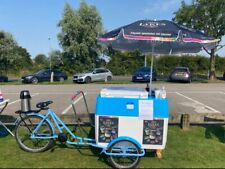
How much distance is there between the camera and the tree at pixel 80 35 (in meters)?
42.7

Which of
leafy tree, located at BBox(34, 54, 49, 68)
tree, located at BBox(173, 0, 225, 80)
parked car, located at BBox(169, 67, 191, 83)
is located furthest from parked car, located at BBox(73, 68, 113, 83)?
leafy tree, located at BBox(34, 54, 49, 68)

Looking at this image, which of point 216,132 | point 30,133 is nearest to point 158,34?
point 216,132

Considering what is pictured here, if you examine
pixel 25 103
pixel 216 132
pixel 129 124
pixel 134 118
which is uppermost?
pixel 25 103

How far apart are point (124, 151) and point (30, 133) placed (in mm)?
1909

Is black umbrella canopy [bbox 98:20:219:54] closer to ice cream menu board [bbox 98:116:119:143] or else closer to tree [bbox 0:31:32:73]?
ice cream menu board [bbox 98:116:119:143]

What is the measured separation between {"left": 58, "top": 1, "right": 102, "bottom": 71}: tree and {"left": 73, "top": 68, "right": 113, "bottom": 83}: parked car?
550 inches

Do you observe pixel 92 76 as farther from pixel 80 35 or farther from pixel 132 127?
pixel 132 127

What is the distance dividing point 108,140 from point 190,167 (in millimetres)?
1442

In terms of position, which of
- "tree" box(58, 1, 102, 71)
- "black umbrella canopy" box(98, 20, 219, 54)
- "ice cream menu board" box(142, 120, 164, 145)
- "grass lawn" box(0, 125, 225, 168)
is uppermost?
"tree" box(58, 1, 102, 71)

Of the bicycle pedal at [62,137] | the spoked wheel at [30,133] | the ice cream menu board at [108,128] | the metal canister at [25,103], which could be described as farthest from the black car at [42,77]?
the ice cream menu board at [108,128]

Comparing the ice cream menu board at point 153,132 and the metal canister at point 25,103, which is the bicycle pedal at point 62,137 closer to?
the metal canister at point 25,103

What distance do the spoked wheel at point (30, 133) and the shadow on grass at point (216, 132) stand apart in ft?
11.4

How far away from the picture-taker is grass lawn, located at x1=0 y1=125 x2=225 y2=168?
5.03 metres

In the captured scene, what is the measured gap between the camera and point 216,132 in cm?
687
